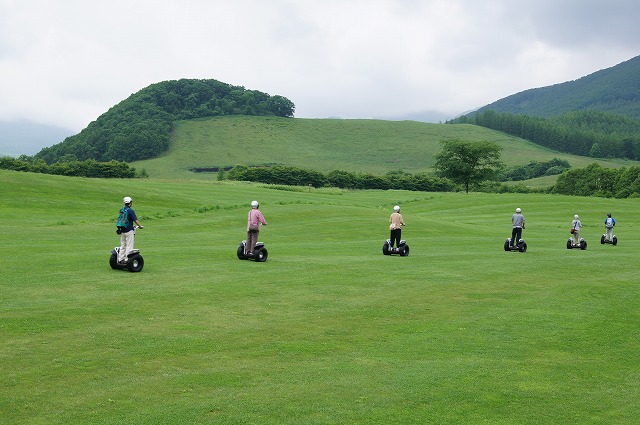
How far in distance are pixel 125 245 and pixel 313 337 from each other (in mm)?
10387

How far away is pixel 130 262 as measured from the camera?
2333cm

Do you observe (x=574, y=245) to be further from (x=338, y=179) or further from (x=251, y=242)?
(x=338, y=179)

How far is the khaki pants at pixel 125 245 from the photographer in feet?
76.7

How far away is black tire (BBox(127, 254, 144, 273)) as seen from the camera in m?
23.3

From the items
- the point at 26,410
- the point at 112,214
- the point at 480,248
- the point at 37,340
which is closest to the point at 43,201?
the point at 112,214

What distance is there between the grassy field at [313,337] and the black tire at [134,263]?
435 millimetres

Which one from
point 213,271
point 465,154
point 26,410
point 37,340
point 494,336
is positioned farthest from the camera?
point 465,154

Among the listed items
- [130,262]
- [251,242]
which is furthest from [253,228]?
[130,262]

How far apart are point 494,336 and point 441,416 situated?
20.0 ft

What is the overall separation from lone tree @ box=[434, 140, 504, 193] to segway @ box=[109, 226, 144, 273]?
11711cm

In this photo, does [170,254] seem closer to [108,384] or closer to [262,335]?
[262,335]

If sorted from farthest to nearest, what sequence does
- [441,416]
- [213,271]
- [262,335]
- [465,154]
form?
[465,154] < [213,271] < [262,335] < [441,416]

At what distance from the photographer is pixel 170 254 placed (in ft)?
96.7

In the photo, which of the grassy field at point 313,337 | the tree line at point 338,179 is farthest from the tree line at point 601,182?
the grassy field at point 313,337
